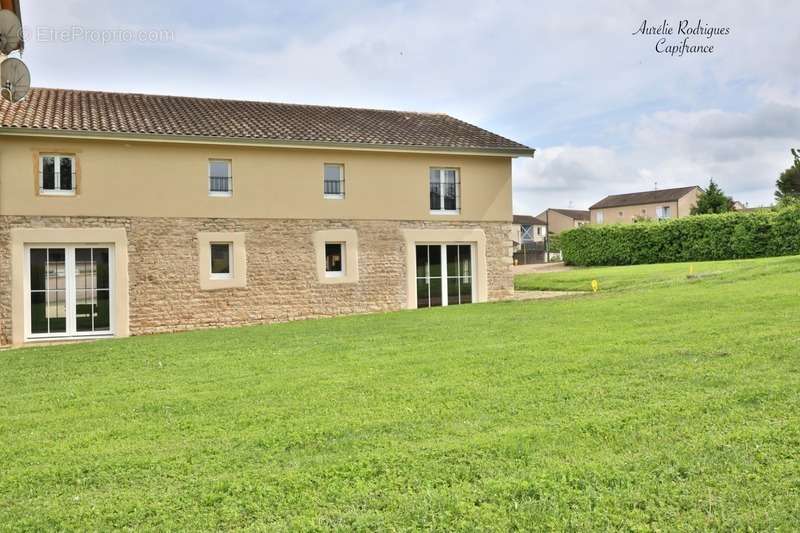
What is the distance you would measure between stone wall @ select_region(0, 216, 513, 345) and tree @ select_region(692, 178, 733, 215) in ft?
116

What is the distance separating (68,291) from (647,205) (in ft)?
222

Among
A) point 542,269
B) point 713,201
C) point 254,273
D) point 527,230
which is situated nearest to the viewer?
point 254,273

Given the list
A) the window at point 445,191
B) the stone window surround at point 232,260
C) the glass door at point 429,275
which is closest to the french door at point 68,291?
the stone window surround at point 232,260

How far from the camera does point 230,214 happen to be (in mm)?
18078

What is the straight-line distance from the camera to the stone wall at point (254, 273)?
1706 centimetres

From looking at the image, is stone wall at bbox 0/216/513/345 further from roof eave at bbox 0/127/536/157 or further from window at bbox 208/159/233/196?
roof eave at bbox 0/127/536/157

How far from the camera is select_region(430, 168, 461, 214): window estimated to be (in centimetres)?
2045

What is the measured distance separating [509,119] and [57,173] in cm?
1518

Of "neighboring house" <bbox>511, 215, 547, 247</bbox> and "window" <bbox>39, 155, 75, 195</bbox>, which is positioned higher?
"neighboring house" <bbox>511, 215, 547, 247</bbox>

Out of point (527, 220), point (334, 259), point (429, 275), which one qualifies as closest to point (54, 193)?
point (334, 259)

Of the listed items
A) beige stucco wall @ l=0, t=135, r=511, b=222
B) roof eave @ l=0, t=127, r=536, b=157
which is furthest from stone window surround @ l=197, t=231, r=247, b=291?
roof eave @ l=0, t=127, r=536, b=157

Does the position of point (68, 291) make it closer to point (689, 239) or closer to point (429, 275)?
point (429, 275)

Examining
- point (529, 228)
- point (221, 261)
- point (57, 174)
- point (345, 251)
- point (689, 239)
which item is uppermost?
point (529, 228)

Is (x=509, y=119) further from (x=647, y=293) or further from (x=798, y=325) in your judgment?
(x=798, y=325)
